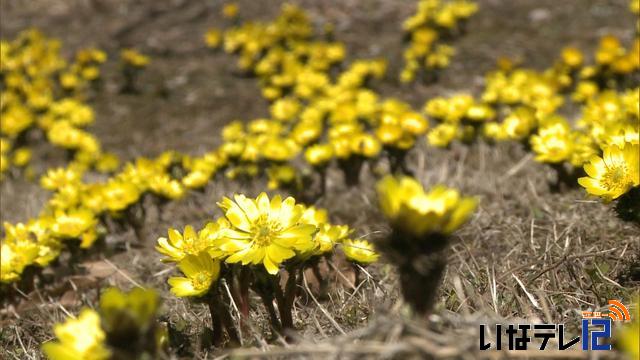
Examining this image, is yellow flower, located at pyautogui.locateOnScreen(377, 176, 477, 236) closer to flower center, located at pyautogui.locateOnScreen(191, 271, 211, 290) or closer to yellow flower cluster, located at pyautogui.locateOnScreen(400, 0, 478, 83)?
→ flower center, located at pyautogui.locateOnScreen(191, 271, 211, 290)

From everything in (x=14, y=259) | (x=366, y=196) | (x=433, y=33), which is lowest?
(x=433, y=33)

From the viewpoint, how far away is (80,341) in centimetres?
147

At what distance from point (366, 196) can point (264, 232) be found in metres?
2.30

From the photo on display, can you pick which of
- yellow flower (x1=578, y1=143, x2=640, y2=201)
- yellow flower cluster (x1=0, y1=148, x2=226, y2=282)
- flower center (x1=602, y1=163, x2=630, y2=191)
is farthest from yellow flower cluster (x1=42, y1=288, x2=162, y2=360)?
yellow flower cluster (x1=0, y1=148, x2=226, y2=282)

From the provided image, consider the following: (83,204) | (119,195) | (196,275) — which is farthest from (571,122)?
(196,275)

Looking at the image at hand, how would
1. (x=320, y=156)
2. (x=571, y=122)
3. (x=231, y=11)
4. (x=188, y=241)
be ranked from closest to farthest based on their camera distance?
(x=188, y=241) → (x=320, y=156) → (x=571, y=122) → (x=231, y=11)

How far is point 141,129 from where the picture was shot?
7996 mm

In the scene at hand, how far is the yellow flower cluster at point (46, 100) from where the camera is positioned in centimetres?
633

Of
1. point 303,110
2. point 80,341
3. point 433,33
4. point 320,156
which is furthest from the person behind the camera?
point 433,33

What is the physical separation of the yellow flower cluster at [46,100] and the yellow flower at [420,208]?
201 inches

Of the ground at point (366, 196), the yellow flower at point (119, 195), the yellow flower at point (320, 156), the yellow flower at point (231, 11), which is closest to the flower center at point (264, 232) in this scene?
the ground at point (366, 196)

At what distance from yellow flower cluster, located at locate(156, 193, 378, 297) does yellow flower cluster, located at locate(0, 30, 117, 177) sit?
13.8 feet

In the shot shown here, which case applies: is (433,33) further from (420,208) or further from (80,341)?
(80,341)

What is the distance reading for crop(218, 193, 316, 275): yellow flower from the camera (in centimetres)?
181
